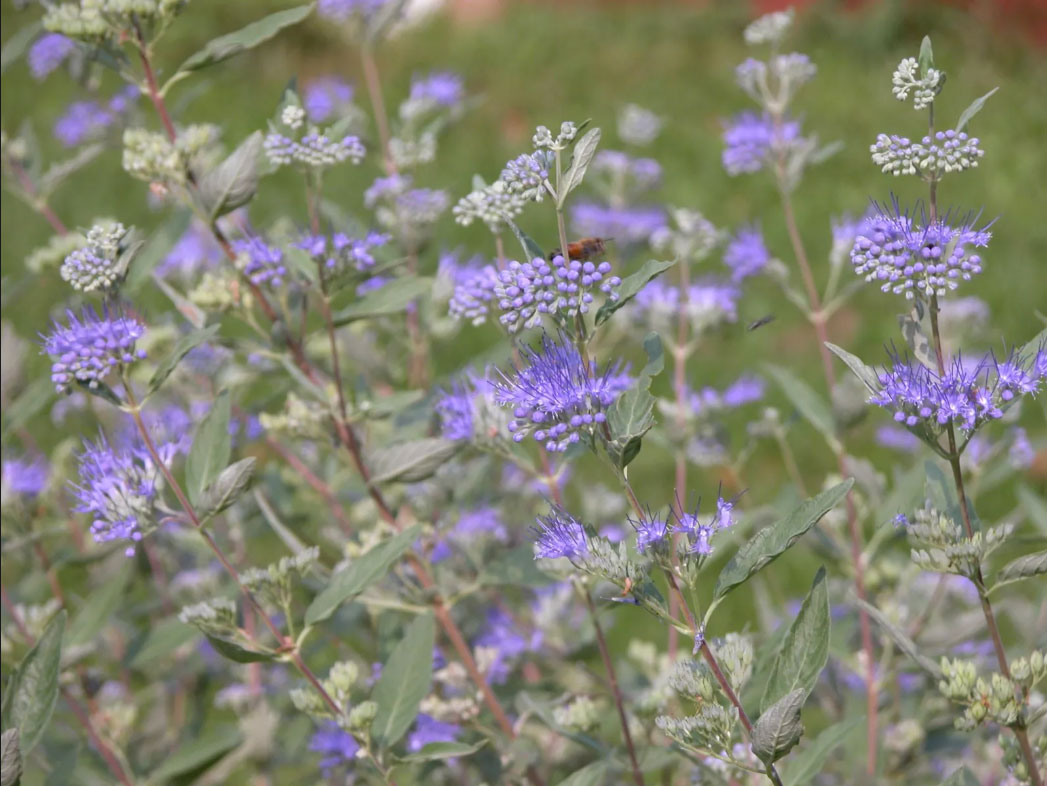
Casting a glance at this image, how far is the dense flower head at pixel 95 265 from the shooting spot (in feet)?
5.08

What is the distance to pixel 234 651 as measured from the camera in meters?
1.59

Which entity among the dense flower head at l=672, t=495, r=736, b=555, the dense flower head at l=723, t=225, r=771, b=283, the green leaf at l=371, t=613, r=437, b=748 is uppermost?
the dense flower head at l=672, t=495, r=736, b=555

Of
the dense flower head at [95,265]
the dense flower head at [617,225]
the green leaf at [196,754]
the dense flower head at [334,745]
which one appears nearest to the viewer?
the dense flower head at [95,265]

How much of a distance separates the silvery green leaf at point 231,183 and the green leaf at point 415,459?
0.43 metres

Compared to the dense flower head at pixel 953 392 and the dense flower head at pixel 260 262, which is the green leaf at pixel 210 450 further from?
the dense flower head at pixel 953 392

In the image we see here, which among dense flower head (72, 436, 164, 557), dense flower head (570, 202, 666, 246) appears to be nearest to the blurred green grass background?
dense flower head (570, 202, 666, 246)

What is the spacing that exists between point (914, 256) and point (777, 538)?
0.33m

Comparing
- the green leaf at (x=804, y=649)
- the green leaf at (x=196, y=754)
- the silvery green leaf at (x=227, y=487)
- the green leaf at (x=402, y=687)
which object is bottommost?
the green leaf at (x=196, y=754)

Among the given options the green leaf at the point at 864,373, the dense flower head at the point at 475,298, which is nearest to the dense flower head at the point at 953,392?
the green leaf at the point at 864,373

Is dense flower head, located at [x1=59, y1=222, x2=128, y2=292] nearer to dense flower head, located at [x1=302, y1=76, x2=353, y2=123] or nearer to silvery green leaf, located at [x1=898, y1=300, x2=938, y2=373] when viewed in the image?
silvery green leaf, located at [x1=898, y1=300, x2=938, y2=373]

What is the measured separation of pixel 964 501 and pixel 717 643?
1.14 feet

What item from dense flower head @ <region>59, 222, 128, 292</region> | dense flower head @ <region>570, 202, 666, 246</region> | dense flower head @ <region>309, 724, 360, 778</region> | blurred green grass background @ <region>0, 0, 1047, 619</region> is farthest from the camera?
blurred green grass background @ <region>0, 0, 1047, 619</region>

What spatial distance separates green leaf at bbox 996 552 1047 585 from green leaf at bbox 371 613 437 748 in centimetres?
76

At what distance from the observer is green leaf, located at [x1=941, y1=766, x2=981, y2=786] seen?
1.45 meters
